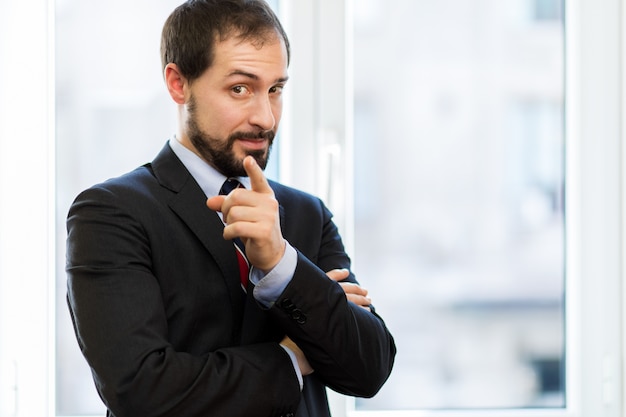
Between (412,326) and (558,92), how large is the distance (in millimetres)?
884

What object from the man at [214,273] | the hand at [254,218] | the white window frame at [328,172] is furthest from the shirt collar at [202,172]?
the white window frame at [328,172]

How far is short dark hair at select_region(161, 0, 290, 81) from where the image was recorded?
152 centimetres

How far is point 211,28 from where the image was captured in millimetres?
1527

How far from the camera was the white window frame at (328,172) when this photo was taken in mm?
2354

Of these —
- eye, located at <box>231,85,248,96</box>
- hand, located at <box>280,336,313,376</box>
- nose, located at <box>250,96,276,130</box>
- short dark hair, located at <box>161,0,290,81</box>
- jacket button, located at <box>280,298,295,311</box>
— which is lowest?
hand, located at <box>280,336,313,376</box>

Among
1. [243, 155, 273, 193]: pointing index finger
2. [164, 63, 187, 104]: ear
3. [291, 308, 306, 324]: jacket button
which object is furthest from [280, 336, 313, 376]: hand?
[164, 63, 187, 104]: ear

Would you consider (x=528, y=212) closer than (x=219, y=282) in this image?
No

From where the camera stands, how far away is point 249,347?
4.65 ft

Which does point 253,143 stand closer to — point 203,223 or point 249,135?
point 249,135

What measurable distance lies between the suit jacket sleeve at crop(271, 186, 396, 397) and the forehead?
0.29 m

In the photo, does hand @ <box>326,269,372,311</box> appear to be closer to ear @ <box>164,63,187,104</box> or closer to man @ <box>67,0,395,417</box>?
man @ <box>67,0,395,417</box>
